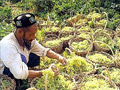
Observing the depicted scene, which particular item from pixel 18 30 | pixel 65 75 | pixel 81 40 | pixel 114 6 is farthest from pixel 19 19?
pixel 114 6

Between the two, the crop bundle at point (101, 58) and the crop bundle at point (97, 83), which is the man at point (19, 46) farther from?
the crop bundle at point (101, 58)

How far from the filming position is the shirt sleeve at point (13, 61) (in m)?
2.39

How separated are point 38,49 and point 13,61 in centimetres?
69

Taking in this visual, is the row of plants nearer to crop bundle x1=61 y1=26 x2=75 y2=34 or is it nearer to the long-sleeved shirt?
crop bundle x1=61 y1=26 x2=75 y2=34

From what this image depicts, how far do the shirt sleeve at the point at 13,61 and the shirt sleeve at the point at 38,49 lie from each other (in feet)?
1.79

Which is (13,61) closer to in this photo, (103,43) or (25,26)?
(25,26)

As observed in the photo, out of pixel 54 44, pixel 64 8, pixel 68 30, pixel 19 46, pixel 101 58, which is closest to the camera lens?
pixel 19 46

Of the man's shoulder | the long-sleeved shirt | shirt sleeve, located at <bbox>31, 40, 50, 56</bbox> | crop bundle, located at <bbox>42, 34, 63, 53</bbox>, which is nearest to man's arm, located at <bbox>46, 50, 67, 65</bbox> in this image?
shirt sleeve, located at <bbox>31, 40, 50, 56</bbox>

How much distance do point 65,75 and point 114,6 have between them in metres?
3.43

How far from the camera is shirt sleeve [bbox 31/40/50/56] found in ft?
9.84

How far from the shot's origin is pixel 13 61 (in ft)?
7.89

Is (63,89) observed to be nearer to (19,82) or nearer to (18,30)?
(19,82)

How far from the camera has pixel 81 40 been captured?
406 centimetres

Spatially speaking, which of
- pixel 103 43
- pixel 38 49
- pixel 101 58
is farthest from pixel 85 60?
pixel 38 49
